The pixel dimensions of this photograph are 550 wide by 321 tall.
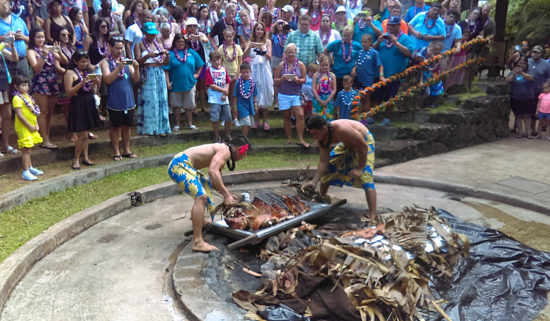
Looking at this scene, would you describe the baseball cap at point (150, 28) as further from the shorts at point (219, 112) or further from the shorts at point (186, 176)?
the shorts at point (186, 176)

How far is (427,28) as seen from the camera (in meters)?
10.7

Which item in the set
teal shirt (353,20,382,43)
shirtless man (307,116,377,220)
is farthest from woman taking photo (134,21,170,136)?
teal shirt (353,20,382,43)

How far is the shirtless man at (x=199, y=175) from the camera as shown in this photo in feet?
17.6

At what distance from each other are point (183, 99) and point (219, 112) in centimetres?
96

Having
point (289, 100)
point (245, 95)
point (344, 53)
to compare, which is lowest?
point (289, 100)

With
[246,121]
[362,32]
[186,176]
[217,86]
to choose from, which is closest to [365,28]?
[362,32]

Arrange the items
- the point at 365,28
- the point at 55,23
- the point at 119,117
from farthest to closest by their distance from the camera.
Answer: the point at 365,28 < the point at 55,23 < the point at 119,117

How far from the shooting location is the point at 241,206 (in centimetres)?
595

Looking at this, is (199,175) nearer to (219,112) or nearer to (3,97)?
(219,112)

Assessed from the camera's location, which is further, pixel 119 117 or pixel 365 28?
pixel 365 28

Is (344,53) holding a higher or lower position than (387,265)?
higher

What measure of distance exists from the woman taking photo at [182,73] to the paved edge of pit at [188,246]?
5.64ft

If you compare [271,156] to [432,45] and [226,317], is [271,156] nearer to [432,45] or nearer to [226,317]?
[432,45]

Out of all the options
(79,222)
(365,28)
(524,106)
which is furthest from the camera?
(524,106)
